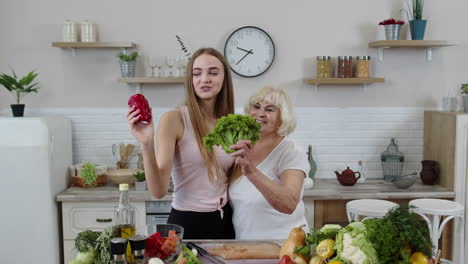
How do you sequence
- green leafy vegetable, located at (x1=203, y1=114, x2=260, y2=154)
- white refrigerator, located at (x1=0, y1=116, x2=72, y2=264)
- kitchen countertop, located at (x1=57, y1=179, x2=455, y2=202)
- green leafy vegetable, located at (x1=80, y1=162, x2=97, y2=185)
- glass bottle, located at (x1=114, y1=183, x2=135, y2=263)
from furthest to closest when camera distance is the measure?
green leafy vegetable, located at (x1=80, y1=162, x2=97, y2=185), kitchen countertop, located at (x1=57, y1=179, x2=455, y2=202), white refrigerator, located at (x1=0, y1=116, x2=72, y2=264), green leafy vegetable, located at (x1=203, y1=114, x2=260, y2=154), glass bottle, located at (x1=114, y1=183, x2=135, y2=263)

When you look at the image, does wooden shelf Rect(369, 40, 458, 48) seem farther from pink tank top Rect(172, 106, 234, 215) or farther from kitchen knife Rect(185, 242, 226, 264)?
kitchen knife Rect(185, 242, 226, 264)

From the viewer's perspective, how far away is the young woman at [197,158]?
2293 millimetres

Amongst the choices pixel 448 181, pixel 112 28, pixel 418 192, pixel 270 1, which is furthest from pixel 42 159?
pixel 448 181

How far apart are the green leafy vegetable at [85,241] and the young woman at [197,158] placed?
57 centimetres

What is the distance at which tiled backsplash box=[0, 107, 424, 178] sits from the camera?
15.0 feet

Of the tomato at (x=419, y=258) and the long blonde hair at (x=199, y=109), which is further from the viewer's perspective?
the long blonde hair at (x=199, y=109)

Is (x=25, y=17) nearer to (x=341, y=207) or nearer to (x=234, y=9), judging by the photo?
(x=234, y=9)

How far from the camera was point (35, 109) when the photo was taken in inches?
177

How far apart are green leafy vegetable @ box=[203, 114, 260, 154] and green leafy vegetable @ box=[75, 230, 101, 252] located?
65cm

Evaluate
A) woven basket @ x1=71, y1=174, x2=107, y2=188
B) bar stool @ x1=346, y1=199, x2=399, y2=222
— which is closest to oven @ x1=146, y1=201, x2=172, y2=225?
woven basket @ x1=71, y1=174, x2=107, y2=188

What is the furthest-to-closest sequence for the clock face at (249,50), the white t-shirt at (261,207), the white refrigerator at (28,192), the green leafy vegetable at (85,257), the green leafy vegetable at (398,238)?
the clock face at (249,50), the white refrigerator at (28,192), the white t-shirt at (261,207), the green leafy vegetable at (85,257), the green leafy vegetable at (398,238)

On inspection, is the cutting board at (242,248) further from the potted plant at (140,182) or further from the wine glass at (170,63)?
the wine glass at (170,63)

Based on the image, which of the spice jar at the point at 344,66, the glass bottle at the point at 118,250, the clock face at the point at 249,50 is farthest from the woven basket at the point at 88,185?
the glass bottle at the point at 118,250

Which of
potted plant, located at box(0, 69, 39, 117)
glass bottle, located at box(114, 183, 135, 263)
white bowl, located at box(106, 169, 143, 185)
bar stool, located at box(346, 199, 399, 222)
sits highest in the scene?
potted plant, located at box(0, 69, 39, 117)
